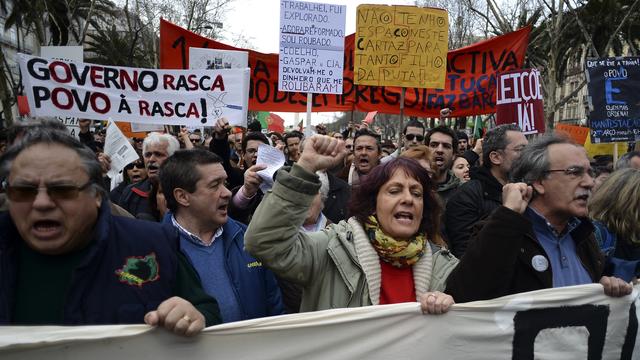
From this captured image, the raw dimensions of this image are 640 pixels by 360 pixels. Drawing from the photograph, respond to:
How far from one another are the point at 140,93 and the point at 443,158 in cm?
319

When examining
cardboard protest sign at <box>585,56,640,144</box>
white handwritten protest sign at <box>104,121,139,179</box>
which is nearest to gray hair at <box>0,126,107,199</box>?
white handwritten protest sign at <box>104,121,139,179</box>

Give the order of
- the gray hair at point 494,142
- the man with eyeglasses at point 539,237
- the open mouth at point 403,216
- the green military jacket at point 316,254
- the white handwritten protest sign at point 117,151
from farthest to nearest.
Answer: the white handwritten protest sign at point 117,151, the gray hair at point 494,142, the open mouth at point 403,216, the man with eyeglasses at point 539,237, the green military jacket at point 316,254

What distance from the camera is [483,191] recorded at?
4.17 m

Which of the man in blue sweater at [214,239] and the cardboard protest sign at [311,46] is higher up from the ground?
the cardboard protest sign at [311,46]

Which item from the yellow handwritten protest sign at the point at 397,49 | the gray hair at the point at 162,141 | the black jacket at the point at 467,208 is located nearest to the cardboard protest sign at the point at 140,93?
the gray hair at the point at 162,141

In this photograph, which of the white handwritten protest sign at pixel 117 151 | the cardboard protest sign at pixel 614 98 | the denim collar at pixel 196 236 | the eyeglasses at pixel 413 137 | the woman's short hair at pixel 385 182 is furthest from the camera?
the cardboard protest sign at pixel 614 98

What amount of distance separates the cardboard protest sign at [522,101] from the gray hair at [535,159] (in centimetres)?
408

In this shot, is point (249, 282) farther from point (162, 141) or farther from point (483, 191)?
point (162, 141)

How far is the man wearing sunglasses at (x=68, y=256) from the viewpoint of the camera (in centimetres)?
202

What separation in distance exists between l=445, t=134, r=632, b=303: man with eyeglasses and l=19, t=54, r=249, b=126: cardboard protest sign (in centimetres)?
386

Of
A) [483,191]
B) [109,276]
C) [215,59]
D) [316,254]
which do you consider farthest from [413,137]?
[109,276]

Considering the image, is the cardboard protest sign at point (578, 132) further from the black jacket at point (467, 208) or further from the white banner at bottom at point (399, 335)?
the white banner at bottom at point (399, 335)

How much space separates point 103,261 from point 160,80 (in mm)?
4604

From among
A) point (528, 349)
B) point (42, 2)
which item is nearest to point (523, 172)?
point (528, 349)
